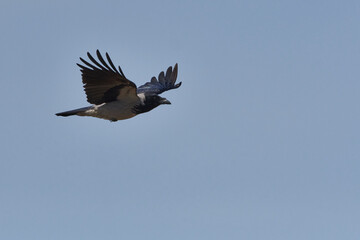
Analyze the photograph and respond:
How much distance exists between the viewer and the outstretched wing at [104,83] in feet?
85.8

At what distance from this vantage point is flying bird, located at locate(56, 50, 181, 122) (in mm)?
26408

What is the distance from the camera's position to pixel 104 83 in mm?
27078

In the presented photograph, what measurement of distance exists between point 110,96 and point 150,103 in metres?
1.54

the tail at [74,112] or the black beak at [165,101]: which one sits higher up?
the black beak at [165,101]

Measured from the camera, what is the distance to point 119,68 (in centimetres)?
2595

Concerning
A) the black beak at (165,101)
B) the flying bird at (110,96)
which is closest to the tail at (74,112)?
the flying bird at (110,96)

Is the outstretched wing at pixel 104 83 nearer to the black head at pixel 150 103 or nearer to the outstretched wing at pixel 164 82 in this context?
the black head at pixel 150 103

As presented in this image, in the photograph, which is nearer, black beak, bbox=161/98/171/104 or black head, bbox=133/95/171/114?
black head, bbox=133/95/171/114

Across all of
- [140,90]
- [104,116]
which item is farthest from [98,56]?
[140,90]

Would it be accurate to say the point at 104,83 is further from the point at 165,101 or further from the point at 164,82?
the point at 164,82

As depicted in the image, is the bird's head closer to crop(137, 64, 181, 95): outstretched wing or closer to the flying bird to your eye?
the flying bird

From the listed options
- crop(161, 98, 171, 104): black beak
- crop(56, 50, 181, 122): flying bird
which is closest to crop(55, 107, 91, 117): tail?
crop(56, 50, 181, 122): flying bird

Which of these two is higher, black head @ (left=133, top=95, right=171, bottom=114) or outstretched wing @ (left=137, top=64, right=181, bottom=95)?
outstretched wing @ (left=137, top=64, right=181, bottom=95)

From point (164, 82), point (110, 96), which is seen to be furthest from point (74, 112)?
point (164, 82)
